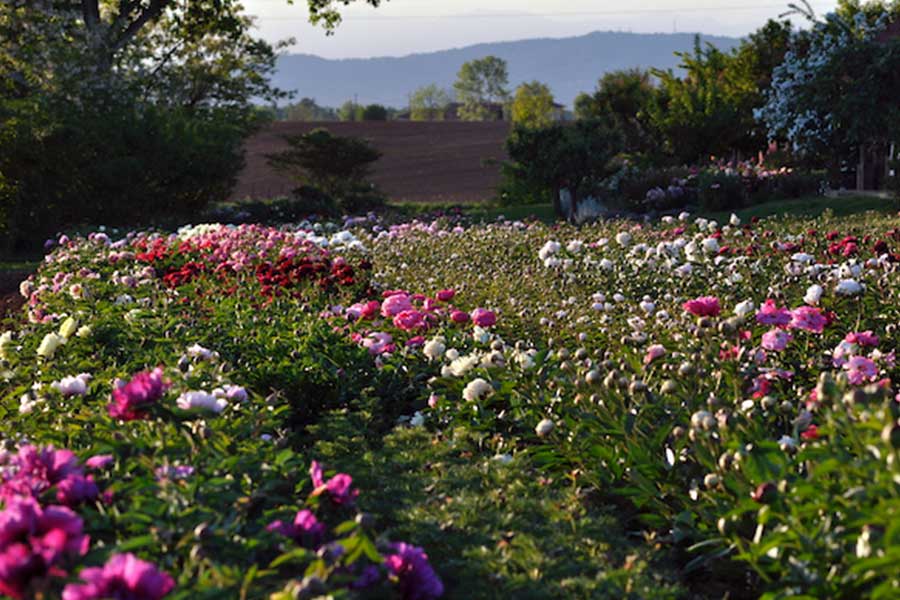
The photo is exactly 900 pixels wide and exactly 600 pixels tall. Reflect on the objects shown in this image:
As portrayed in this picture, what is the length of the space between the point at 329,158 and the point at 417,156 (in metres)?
24.9

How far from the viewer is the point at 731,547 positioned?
2.85m

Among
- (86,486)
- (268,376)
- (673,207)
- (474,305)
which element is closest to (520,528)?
(86,486)

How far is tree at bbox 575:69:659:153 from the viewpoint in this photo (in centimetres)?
3253

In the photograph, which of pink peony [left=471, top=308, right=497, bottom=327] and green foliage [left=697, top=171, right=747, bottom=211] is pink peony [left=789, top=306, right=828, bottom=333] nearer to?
pink peony [left=471, top=308, right=497, bottom=327]

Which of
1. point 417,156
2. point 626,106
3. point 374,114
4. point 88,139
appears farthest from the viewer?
point 374,114

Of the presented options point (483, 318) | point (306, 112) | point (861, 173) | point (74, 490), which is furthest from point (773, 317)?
point (306, 112)

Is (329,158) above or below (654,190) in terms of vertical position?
above

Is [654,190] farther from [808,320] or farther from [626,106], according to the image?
[808,320]

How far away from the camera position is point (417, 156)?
163 ft

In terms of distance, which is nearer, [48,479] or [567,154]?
[48,479]

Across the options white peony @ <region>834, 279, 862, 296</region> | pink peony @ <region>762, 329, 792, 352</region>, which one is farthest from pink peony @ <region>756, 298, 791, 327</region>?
white peony @ <region>834, 279, 862, 296</region>

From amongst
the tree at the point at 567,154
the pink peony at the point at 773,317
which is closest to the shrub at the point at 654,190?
the tree at the point at 567,154

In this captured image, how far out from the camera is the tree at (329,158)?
2502 cm

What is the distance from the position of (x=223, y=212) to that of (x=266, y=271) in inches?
605
